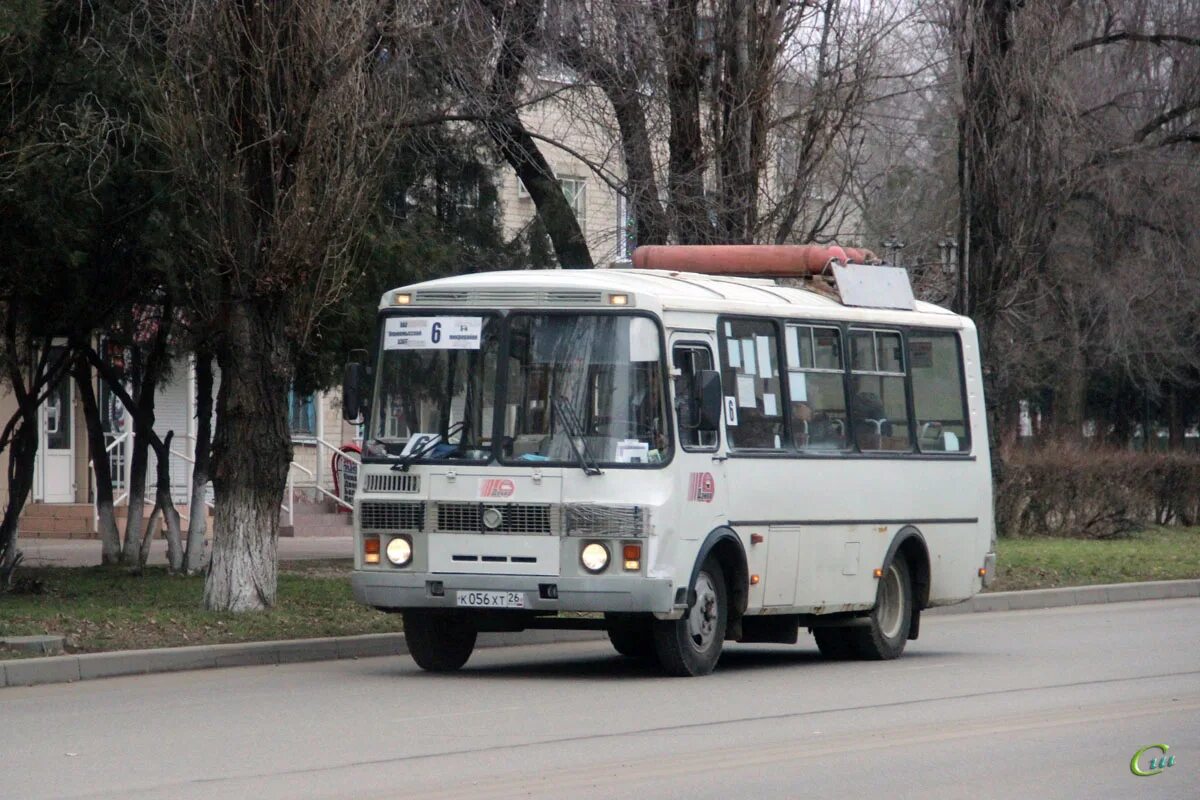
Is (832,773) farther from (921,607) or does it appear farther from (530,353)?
(921,607)

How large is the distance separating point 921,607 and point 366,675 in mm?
5085

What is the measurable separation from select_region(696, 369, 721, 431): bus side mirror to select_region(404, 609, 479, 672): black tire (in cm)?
232

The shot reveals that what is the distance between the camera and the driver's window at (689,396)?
13180mm

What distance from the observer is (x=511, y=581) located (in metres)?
12.9

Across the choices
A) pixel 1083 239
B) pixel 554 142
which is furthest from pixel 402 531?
pixel 1083 239

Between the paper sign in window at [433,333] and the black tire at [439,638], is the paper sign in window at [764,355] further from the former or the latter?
the black tire at [439,638]

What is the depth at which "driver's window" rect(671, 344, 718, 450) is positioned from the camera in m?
13.2

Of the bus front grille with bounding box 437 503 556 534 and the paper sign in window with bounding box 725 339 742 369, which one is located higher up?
the paper sign in window with bounding box 725 339 742 369

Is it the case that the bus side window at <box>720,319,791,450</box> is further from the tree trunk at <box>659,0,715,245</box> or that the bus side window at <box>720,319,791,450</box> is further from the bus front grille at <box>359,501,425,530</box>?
the tree trunk at <box>659,0,715,245</box>

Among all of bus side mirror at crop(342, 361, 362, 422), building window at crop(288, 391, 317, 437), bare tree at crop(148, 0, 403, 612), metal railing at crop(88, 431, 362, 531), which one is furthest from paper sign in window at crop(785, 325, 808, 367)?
building window at crop(288, 391, 317, 437)

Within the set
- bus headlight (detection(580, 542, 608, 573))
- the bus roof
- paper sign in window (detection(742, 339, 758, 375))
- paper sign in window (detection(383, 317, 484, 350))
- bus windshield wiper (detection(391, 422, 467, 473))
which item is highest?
the bus roof

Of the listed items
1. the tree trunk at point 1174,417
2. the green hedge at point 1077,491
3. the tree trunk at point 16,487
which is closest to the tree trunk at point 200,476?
the tree trunk at point 16,487

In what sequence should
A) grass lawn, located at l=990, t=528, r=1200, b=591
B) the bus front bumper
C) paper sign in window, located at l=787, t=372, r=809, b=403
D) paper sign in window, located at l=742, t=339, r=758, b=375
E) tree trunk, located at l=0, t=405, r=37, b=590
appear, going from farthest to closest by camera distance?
grass lawn, located at l=990, t=528, r=1200, b=591 < tree trunk, located at l=0, t=405, r=37, b=590 < paper sign in window, located at l=787, t=372, r=809, b=403 < paper sign in window, located at l=742, t=339, r=758, b=375 < the bus front bumper

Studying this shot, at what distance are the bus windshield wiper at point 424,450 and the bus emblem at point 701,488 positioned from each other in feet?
5.45
